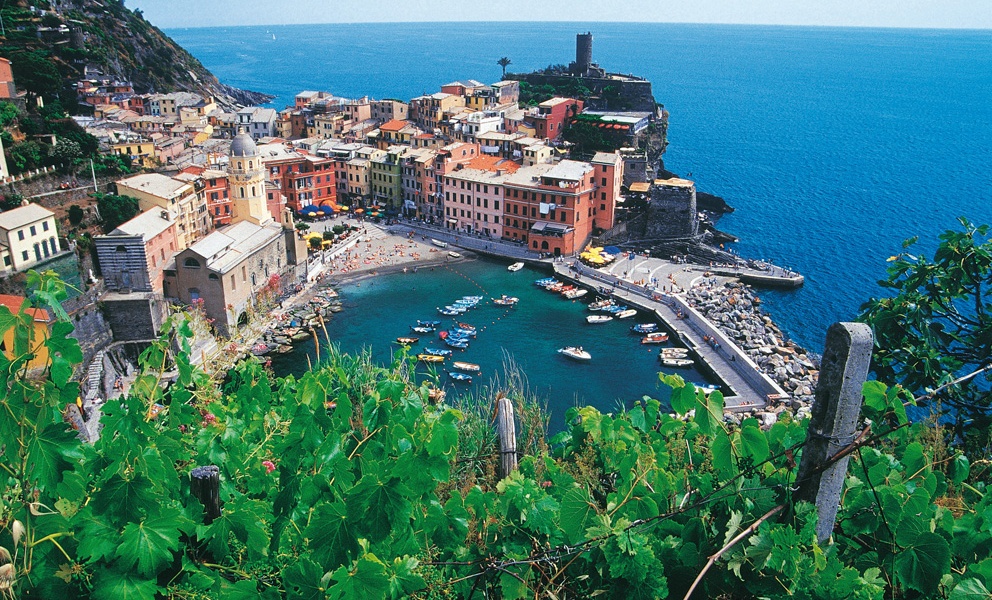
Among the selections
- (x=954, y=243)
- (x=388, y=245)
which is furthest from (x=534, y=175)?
(x=954, y=243)

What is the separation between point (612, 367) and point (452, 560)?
22.8m

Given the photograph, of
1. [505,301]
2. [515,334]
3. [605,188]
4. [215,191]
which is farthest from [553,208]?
[215,191]

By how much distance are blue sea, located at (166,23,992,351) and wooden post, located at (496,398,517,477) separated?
25132 mm

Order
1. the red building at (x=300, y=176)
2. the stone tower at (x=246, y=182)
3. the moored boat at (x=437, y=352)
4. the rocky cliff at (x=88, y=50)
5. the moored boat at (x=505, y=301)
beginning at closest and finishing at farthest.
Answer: the moored boat at (x=437, y=352) → the moored boat at (x=505, y=301) → the stone tower at (x=246, y=182) → the red building at (x=300, y=176) → the rocky cliff at (x=88, y=50)

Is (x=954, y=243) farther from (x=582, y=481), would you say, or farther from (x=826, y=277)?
(x=826, y=277)

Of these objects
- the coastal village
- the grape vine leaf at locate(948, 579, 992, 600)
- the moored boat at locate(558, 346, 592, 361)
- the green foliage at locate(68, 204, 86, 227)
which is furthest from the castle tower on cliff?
the grape vine leaf at locate(948, 579, 992, 600)

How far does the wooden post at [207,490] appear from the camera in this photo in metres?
2.95

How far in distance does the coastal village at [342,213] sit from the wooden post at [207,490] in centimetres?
1756

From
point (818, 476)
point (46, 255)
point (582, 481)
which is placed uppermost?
point (818, 476)

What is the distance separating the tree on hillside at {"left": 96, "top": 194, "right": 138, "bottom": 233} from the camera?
2864cm

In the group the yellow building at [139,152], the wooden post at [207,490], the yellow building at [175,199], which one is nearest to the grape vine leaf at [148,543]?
the wooden post at [207,490]

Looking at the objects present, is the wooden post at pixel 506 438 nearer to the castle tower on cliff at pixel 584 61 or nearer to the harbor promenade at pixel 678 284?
the harbor promenade at pixel 678 284

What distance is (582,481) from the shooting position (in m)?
4.30

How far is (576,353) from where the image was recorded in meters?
26.1
